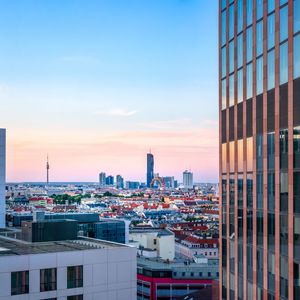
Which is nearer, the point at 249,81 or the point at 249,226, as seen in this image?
the point at 249,226

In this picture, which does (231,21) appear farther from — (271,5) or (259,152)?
(259,152)

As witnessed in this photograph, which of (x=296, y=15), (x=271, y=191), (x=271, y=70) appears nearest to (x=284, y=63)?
(x=271, y=70)

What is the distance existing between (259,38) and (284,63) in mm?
4105

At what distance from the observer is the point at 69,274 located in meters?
57.6

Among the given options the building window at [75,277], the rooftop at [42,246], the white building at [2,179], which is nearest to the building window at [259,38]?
the building window at [75,277]

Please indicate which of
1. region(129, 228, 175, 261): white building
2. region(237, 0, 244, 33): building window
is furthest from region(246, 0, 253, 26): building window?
region(129, 228, 175, 261): white building

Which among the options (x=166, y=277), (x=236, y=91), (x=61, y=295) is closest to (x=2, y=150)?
(x=166, y=277)

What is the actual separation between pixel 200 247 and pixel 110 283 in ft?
463

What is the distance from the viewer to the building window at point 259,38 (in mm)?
35938

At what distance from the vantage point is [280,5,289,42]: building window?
32.6 m

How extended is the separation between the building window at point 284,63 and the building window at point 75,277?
105 feet

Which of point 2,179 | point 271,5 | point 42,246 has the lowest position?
point 42,246

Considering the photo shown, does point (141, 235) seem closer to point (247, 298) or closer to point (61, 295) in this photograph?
point (61, 295)

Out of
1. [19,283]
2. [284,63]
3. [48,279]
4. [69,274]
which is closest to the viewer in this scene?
[284,63]
